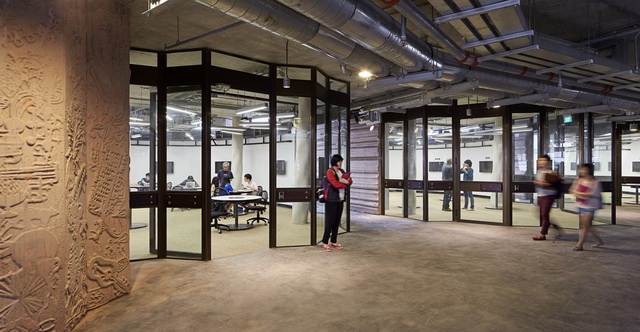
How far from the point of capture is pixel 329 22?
3.21 meters

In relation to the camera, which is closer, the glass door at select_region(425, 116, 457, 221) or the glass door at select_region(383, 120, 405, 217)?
the glass door at select_region(425, 116, 457, 221)

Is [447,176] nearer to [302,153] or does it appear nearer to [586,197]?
[586,197]

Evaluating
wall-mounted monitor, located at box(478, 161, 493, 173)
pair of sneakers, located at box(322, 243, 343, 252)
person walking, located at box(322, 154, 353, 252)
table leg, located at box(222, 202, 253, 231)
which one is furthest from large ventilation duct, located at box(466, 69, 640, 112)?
wall-mounted monitor, located at box(478, 161, 493, 173)

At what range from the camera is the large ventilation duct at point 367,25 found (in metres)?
3.00

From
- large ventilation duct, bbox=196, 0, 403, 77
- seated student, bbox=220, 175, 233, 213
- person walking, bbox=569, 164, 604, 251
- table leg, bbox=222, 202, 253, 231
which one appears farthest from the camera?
seated student, bbox=220, 175, 233, 213

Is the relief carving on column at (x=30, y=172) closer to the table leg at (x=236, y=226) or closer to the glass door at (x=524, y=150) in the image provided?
the table leg at (x=236, y=226)

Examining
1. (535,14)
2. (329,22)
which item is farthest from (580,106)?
(329,22)

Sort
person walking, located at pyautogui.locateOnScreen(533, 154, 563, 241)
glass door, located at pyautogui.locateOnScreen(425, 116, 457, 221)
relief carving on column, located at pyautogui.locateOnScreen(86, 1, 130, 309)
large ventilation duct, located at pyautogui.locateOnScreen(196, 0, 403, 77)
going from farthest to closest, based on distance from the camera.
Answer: glass door, located at pyautogui.locateOnScreen(425, 116, 457, 221) < person walking, located at pyautogui.locateOnScreen(533, 154, 563, 241) < relief carving on column, located at pyautogui.locateOnScreen(86, 1, 130, 309) < large ventilation duct, located at pyautogui.locateOnScreen(196, 0, 403, 77)

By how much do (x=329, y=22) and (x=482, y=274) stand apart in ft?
12.2

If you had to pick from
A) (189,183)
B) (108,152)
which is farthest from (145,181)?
(108,152)

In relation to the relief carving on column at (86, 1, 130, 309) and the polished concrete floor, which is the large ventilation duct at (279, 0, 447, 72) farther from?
the polished concrete floor

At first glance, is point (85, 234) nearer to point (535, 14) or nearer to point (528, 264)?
point (528, 264)

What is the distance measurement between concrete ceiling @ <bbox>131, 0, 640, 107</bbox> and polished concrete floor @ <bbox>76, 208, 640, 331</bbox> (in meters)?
3.01

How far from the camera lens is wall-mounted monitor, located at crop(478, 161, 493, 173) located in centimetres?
1753
